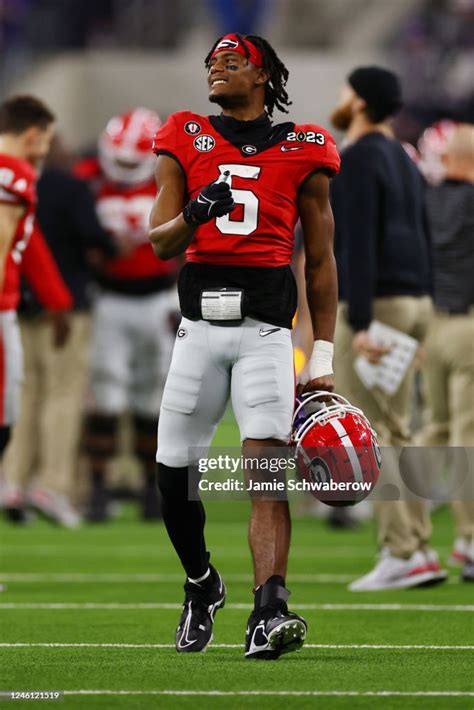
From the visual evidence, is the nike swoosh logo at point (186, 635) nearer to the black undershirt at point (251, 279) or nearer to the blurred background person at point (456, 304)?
the black undershirt at point (251, 279)

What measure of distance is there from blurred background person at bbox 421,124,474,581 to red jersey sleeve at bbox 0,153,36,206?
7.05 ft

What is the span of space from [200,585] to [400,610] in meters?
1.43

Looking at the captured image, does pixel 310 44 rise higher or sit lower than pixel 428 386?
lower

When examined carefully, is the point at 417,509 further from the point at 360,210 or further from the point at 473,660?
the point at 473,660

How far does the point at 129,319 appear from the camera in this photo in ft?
37.0

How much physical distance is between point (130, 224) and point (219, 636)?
19.4 ft

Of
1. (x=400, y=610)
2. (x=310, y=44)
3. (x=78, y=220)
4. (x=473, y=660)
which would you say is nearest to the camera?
(x=473, y=660)

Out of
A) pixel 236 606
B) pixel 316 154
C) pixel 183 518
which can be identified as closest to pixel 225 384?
pixel 183 518

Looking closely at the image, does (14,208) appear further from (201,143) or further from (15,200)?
(201,143)

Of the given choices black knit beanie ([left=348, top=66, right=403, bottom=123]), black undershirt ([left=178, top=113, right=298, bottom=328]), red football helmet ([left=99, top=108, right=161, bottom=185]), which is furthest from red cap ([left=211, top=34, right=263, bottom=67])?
red football helmet ([left=99, top=108, right=161, bottom=185])

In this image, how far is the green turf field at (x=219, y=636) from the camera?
171 inches

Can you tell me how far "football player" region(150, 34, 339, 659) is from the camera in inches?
198

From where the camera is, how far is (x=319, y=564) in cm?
848

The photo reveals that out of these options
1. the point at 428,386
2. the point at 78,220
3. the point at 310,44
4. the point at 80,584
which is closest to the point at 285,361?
the point at 80,584
